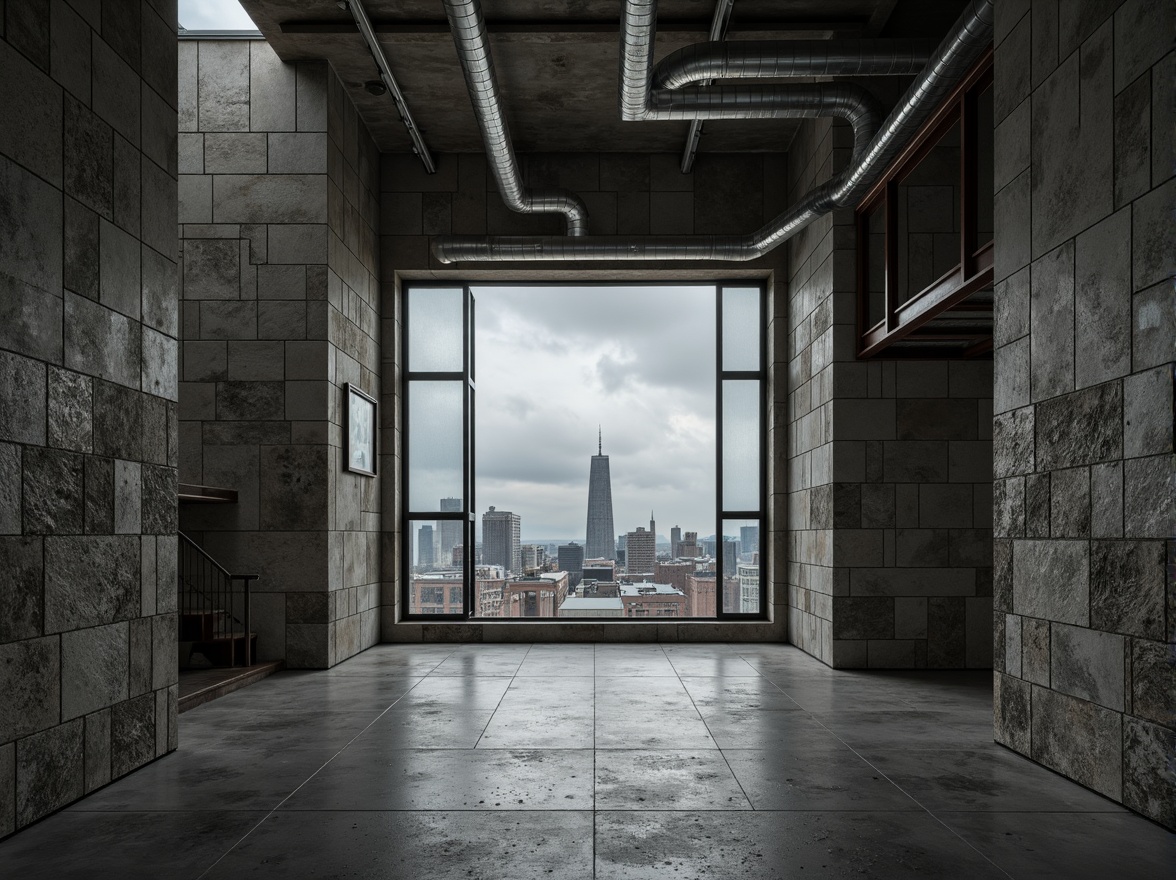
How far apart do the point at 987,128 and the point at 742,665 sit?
5.05 m

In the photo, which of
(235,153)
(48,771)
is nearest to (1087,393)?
(48,771)

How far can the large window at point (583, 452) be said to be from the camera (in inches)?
426

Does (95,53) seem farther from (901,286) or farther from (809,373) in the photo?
(809,373)

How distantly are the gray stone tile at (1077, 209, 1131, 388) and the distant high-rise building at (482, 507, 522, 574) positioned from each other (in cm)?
770

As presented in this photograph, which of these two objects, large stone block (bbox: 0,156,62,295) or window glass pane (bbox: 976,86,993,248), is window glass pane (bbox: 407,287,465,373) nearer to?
window glass pane (bbox: 976,86,993,248)

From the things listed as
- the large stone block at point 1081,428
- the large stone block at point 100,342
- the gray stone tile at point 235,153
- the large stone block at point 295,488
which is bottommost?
the large stone block at point 295,488

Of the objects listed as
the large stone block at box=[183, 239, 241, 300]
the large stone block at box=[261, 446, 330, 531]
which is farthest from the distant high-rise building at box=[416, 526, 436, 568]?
the large stone block at box=[183, 239, 241, 300]

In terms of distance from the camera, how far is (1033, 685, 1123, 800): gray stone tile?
4.02m

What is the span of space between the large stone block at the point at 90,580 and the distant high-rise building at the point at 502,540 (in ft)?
21.3

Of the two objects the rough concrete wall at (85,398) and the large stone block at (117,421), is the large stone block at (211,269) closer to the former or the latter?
the rough concrete wall at (85,398)

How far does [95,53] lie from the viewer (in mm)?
4492

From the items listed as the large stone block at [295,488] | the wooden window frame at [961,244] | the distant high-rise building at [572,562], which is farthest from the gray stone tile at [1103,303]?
the distant high-rise building at [572,562]

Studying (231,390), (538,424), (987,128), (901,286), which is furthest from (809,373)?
(231,390)

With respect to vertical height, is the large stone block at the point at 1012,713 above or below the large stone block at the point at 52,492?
below
